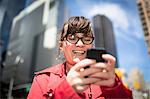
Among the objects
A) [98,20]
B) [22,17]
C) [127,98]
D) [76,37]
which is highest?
[22,17]

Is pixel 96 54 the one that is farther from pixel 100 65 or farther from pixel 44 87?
pixel 44 87

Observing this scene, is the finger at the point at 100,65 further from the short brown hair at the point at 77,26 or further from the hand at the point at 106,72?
the short brown hair at the point at 77,26

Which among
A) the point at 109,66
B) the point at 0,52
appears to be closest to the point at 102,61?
the point at 109,66

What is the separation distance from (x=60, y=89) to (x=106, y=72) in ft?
0.21

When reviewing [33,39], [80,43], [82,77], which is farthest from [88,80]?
[33,39]

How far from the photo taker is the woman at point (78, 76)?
251 mm

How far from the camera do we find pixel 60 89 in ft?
0.89

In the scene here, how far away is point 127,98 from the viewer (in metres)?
0.28

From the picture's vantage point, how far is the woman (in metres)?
0.25

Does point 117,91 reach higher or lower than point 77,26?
lower

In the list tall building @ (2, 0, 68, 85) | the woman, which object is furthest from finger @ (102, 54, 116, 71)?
tall building @ (2, 0, 68, 85)

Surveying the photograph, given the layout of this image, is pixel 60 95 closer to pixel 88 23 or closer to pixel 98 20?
pixel 88 23

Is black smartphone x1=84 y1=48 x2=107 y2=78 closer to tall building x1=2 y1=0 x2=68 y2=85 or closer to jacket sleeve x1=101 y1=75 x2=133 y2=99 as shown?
jacket sleeve x1=101 y1=75 x2=133 y2=99

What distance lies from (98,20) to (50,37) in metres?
0.95
